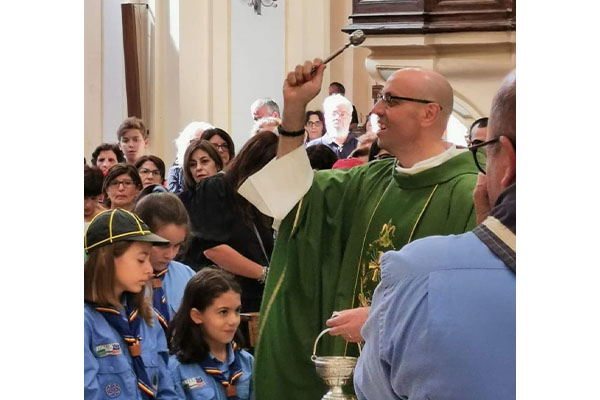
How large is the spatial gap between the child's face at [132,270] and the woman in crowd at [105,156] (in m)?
2.16

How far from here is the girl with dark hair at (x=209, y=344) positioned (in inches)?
144

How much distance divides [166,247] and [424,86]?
1.07 meters

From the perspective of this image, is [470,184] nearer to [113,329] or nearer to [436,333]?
[113,329]

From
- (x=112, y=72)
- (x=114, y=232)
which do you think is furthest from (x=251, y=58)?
(x=114, y=232)

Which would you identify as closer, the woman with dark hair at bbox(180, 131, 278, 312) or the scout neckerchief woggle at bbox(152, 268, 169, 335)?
the scout neckerchief woggle at bbox(152, 268, 169, 335)

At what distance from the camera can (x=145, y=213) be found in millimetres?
4102

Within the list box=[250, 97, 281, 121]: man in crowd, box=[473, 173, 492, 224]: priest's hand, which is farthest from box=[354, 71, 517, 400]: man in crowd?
box=[250, 97, 281, 121]: man in crowd

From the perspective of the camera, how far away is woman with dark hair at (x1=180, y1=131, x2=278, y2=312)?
4.68 meters

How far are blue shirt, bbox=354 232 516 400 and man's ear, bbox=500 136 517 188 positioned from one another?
9 centimetres

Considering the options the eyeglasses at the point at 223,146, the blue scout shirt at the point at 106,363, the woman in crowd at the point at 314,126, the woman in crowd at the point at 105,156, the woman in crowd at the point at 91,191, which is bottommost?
the blue scout shirt at the point at 106,363

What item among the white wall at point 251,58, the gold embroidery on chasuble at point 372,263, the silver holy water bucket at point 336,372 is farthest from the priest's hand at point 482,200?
the white wall at point 251,58

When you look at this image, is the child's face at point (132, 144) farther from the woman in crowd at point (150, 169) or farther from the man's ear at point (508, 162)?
the man's ear at point (508, 162)

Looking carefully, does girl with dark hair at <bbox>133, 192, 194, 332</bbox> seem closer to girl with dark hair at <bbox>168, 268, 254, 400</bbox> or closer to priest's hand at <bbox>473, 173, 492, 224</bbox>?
girl with dark hair at <bbox>168, 268, 254, 400</bbox>

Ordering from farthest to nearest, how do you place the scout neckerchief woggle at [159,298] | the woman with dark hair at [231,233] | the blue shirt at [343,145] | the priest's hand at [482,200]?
the blue shirt at [343,145]
the woman with dark hair at [231,233]
the scout neckerchief woggle at [159,298]
the priest's hand at [482,200]
